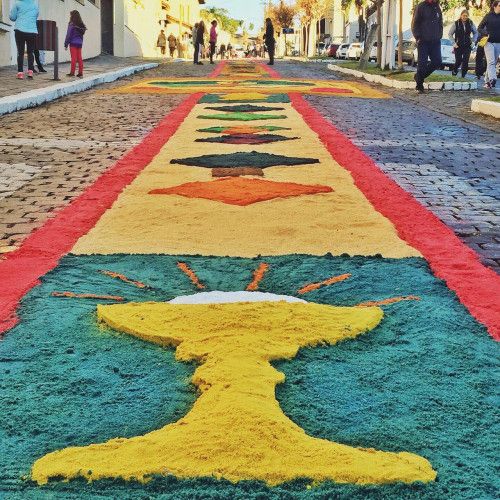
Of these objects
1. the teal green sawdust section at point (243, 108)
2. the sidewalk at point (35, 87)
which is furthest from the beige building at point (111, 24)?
the teal green sawdust section at point (243, 108)

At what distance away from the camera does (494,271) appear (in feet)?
11.0

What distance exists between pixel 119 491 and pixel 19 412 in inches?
17.3

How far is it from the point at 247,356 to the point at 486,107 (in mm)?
9436

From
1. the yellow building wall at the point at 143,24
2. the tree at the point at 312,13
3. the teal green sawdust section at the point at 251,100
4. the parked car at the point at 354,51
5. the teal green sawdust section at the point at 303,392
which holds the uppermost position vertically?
the tree at the point at 312,13

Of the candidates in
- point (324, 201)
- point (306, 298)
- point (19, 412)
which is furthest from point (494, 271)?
point (19, 412)

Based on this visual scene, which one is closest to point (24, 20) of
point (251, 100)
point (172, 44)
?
point (251, 100)

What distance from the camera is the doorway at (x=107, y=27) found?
3450 cm

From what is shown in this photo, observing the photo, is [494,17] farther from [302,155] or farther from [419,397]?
[419,397]

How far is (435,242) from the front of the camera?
3695 mm

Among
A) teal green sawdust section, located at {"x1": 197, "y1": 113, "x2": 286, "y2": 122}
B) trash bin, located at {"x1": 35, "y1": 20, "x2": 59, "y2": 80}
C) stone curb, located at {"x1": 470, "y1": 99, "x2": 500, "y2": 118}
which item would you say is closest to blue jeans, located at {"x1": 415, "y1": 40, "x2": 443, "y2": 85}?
stone curb, located at {"x1": 470, "y1": 99, "x2": 500, "y2": 118}

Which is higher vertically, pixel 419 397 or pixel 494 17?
pixel 494 17

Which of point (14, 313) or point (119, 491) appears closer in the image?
point (119, 491)

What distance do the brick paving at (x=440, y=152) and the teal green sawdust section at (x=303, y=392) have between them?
1.22 m

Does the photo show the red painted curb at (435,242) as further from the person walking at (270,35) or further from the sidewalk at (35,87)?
the person walking at (270,35)
